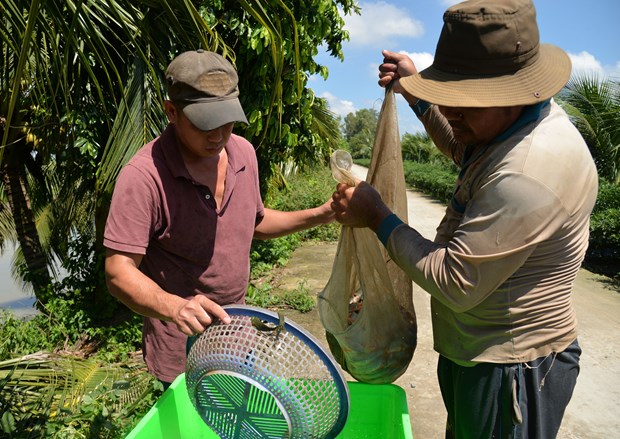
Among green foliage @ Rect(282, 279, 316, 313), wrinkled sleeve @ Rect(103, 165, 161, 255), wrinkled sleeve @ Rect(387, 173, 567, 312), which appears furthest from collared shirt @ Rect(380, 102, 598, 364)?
green foliage @ Rect(282, 279, 316, 313)

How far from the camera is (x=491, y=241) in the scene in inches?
49.3

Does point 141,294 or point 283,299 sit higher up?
point 141,294

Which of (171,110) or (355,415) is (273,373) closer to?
(355,415)

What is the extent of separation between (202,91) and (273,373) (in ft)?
3.00

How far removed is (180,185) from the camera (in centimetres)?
183

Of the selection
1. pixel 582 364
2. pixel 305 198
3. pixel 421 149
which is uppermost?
pixel 421 149

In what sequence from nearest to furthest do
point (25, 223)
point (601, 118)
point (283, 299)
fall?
point (283, 299), point (25, 223), point (601, 118)

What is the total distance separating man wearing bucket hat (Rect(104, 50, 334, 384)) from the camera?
165cm

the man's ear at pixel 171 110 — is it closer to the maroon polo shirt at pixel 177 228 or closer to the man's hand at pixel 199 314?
the maroon polo shirt at pixel 177 228

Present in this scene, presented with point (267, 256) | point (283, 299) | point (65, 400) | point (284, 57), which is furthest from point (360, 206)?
point (267, 256)

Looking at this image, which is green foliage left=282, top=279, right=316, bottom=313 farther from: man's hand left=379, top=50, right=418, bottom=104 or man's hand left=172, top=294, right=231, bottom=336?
man's hand left=172, top=294, right=231, bottom=336

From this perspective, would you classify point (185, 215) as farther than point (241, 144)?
No

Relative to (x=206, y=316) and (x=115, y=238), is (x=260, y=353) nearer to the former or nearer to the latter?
(x=206, y=316)

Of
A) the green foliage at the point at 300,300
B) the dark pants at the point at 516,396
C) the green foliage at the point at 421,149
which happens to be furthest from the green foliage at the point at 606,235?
the green foliage at the point at 421,149
